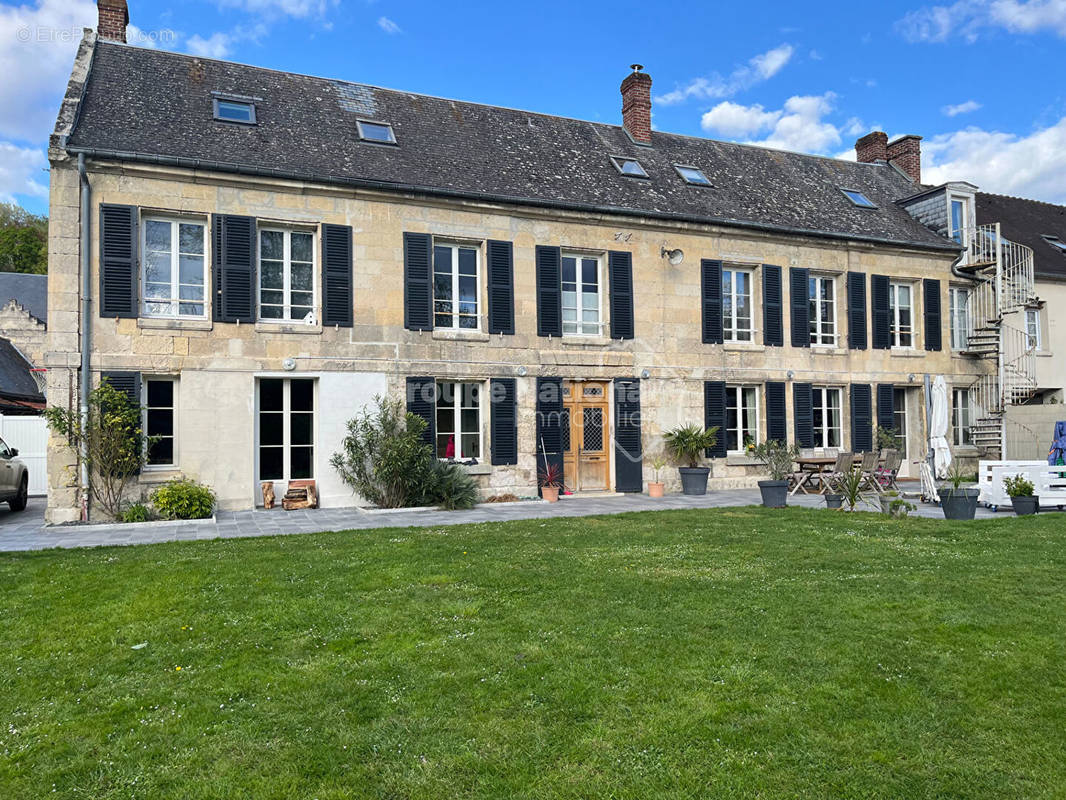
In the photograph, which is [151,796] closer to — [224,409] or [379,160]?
[224,409]

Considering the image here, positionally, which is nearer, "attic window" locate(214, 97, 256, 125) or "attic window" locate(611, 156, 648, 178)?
"attic window" locate(214, 97, 256, 125)

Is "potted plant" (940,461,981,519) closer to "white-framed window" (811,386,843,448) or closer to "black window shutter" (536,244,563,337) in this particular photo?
"white-framed window" (811,386,843,448)

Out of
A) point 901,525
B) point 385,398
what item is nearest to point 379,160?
point 385,398

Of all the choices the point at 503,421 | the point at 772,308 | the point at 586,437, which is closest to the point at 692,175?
the point at 772,308

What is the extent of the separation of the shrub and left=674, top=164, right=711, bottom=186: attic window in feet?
39.1

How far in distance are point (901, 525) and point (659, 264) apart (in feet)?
24.8

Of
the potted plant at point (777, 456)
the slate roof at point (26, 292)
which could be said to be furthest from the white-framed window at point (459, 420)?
the slate roof at point (26, 292)

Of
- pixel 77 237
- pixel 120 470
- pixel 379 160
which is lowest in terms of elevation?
pixel 120 470

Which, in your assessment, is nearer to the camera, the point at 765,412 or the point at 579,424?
the point at 579,424

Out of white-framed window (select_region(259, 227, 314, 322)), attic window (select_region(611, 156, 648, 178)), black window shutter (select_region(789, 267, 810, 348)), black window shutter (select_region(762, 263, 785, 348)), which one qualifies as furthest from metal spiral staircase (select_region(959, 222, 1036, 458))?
white-framed window (select_region(259, 227, 314, 322))

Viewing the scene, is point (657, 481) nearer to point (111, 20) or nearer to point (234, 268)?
point (234, 268)

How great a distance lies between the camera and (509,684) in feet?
12.5

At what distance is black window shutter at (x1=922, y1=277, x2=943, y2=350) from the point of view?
696 inches

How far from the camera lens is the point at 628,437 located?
14695mm
